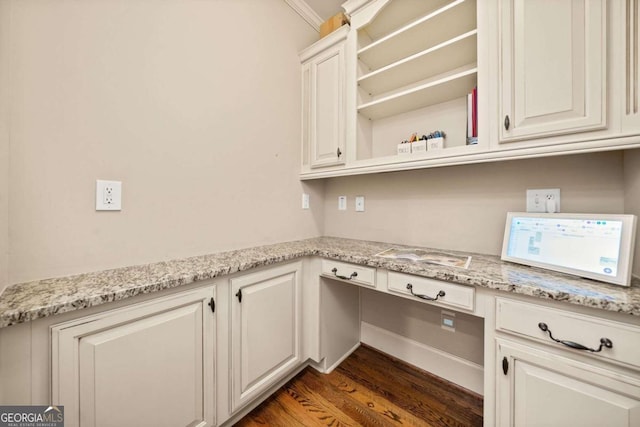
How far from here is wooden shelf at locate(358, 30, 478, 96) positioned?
1261 millimetres

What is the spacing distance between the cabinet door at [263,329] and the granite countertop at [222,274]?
0.40 feet

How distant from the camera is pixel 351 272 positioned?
139 cm

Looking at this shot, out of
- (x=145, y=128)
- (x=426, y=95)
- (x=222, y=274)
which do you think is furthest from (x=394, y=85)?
(x=222, y=274)

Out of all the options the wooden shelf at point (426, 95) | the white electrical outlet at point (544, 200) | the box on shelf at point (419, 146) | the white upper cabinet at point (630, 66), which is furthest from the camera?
the box on shelf at point (419, 146)

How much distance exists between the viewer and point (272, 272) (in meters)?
1.34

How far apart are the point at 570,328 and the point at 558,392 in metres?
0.24

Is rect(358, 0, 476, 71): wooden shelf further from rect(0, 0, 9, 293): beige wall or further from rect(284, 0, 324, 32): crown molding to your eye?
rect(0, 0, 9, 293): beige wall

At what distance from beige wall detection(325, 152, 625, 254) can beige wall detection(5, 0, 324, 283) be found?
691 mm

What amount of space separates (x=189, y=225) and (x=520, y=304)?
1555 millimetres

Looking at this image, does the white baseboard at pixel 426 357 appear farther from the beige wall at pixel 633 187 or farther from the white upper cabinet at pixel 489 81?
the white upper cabinet at pixel 489 81

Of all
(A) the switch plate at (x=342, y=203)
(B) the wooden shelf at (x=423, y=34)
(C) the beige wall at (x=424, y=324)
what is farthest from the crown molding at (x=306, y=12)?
(C) the beige wall at (x=424, y=324)

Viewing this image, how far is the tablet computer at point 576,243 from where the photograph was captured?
0.84 meters

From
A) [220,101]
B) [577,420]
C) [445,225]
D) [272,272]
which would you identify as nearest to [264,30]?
[220,101]

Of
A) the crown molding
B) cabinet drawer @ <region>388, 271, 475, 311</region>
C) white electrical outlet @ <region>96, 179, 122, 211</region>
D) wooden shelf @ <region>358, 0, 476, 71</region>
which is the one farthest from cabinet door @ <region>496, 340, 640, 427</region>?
the crown molding
